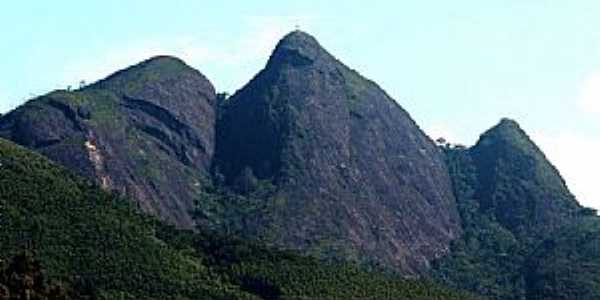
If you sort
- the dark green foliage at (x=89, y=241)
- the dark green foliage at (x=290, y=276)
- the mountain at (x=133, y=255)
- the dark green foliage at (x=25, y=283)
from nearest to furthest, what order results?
1. the dark green foliage at (x=25, y=283)
2. the dark green foliage at (x=89, y=241)
3. the mountain at (x=133, y=255)
4. the dark green foliage at (x=290, y=276)

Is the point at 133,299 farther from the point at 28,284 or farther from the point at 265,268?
the point at 28,284

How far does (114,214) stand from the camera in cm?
16962

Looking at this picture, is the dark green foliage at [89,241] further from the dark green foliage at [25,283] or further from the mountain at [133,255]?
the dark green foliage at [25,283]

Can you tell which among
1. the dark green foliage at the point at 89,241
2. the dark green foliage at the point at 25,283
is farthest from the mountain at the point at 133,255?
the dark green foliage at the point at 25,283

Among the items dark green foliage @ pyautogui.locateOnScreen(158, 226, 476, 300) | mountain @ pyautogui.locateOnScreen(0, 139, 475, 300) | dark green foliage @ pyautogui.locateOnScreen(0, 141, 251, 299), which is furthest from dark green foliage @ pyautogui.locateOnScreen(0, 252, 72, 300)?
dark green foliage @ pyautogui.locateOnScreen(158, 226, 476, 300)

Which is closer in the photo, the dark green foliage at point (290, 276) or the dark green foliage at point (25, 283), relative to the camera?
the dark green foliage at point (25, 283)

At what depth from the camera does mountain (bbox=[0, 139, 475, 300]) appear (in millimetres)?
151250

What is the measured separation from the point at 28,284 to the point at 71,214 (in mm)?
81731

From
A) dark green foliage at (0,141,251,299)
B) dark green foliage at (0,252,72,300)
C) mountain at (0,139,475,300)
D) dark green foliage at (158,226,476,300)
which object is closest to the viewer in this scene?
dark green foliage at (0,252,72,300)

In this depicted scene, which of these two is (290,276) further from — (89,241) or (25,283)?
(25,283)

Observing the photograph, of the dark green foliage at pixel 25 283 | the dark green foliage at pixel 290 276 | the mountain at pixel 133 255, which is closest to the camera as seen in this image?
the dark green foliage at pixel 25 283

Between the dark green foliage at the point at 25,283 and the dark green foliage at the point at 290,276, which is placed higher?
the dark green foliage at the point at 290,276

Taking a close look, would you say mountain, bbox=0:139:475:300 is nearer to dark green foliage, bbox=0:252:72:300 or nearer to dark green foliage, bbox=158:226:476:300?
dark green foliage, bbox=158:226:476:300

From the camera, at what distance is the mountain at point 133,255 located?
496 ft
